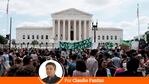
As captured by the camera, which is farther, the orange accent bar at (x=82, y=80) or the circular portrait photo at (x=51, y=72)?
the orange accent bar at (x=82, y=80)

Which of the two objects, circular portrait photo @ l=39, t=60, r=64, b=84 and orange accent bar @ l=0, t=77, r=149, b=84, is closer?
circular portrait photo @ l=39, t=60, r=64, b=84

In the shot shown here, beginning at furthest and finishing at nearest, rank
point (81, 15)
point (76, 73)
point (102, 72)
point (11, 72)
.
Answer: point (81, 15) → point (102, 72) → point (76, 73) → point (11, 72)

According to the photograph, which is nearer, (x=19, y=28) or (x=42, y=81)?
(x=42, y=81)

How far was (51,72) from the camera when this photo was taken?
5934 mm

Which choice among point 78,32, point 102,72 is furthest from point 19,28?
point 102,72

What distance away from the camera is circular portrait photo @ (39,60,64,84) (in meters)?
5.89

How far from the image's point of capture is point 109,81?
6184 millimetres

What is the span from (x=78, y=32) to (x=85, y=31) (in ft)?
9.31

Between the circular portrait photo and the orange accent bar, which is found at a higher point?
the circular portrait photo

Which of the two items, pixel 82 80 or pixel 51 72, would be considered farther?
pixel 82 80

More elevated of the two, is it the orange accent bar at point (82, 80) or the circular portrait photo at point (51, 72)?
the circular portrait photo at point (51, 72)

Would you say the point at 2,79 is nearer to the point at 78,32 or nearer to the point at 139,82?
the point at 139,82

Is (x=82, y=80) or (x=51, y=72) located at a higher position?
(x=51, y=72)

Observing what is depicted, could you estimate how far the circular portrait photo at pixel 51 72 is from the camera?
232 inches
